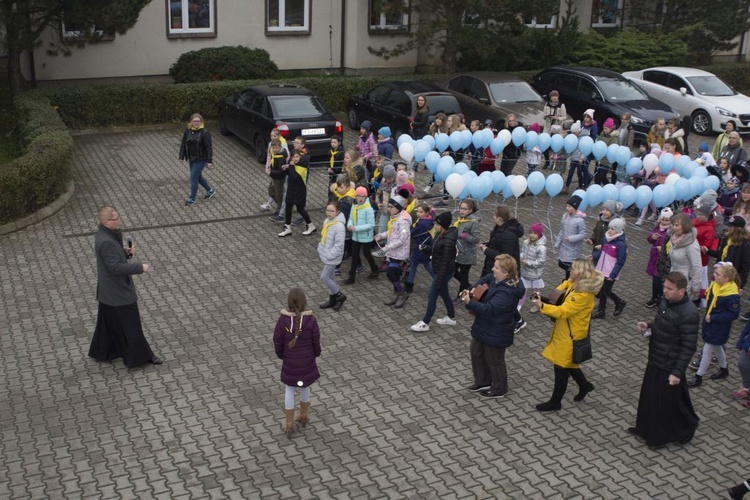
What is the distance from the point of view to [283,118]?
695 inches

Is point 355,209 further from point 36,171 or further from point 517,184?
point 36,171

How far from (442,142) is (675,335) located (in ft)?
25.3

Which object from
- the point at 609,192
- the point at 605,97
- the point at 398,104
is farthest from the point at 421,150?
the point at 605,97

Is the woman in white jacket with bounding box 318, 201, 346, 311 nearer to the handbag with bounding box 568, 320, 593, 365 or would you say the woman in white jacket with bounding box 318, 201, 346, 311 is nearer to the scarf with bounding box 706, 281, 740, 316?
the handbag with bounding box 568, 320, 593, 365

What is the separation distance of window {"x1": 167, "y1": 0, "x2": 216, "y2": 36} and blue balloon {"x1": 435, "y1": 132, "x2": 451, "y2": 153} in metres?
12.0

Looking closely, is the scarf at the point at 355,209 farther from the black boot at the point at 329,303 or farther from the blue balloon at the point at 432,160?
the blue balloon at the point at 432,160

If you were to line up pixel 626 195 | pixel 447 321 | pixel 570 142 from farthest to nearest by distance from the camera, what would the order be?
pixel 570 142 → pixel 626 195 → pixel 447 321

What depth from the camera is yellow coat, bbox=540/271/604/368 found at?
8141 mm

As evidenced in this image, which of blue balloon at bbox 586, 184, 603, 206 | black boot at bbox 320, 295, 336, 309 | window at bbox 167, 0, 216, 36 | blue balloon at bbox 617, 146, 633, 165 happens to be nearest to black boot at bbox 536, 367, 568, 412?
black boot at bbox 320, 295, 336, 309

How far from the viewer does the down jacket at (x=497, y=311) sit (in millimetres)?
8406

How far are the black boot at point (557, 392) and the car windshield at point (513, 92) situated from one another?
12.6 meters

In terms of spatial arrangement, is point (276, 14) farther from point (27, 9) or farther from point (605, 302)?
point (605, 302)

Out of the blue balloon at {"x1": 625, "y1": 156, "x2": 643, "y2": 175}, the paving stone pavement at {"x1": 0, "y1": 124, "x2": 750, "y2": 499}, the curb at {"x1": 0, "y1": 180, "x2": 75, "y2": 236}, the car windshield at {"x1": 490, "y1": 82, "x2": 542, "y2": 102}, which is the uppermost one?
the car windshield at {"x1": 490, "y1": 82, "x2": 542, "y2": 102}

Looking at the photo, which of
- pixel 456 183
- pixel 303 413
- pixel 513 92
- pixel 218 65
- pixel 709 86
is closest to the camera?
pixel 303 413
